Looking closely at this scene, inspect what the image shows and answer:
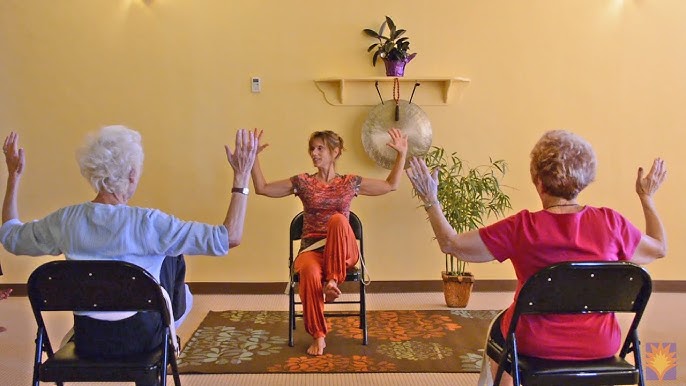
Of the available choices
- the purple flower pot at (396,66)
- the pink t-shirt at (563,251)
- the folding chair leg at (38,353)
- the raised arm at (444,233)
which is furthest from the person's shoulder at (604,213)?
the purple flower pot at (396,66)

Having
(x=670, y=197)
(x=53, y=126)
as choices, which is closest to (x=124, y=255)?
(x=53, y=126)

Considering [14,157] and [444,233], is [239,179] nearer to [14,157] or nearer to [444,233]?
[444,233]

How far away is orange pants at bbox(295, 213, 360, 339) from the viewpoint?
9.68 feet

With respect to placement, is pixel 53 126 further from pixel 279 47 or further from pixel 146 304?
pixel 146 304

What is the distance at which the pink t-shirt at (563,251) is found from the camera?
1700mm

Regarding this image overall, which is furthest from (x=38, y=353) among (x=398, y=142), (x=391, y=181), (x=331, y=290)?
(x=391, y=181)

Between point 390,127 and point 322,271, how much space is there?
1.47 metres

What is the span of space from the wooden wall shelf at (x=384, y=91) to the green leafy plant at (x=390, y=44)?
0.18 metres

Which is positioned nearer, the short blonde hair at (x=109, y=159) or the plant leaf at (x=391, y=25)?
the short blonde hair at (x=109, y=159)

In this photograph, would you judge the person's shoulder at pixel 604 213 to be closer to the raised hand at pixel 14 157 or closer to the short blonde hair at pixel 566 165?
the short blonde hair at pixel 566 165

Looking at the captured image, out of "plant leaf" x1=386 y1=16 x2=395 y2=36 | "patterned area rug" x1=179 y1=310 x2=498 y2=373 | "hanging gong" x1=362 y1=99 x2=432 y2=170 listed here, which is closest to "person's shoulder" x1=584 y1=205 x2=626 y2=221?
"patterned area rug" x1=179 y1=310 x2=498 y2=373

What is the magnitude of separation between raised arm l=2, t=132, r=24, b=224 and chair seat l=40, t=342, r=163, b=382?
546mm

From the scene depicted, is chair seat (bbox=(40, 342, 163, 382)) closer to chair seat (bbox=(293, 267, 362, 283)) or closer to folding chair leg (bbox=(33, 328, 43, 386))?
folding chair leg (bbox=(33, 328, 43, 386))

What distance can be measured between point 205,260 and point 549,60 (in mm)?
2858
